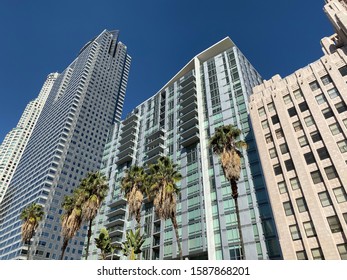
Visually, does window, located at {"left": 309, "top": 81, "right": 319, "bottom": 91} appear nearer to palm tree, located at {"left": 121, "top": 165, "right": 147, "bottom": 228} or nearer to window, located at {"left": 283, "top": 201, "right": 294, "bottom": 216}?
window, located at {"left": 283, "top": 201, "right": 294, "bottom": 216}

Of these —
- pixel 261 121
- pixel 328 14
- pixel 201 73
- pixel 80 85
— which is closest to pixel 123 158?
pixel 201 73

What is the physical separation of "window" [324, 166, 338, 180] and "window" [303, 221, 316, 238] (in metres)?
6.47

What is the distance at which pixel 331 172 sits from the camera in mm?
34500

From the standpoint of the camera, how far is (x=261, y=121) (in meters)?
45.9

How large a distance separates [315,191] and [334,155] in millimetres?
5369

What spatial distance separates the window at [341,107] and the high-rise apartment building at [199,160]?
15.5 m

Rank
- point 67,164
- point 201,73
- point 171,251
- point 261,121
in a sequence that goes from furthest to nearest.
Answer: point 67,164 < point 201,73 < point 171,251 < point 261,121

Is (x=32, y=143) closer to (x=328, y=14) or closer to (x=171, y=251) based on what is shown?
(x=171, y=251)

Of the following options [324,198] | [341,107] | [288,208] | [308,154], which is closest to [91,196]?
[288,208]

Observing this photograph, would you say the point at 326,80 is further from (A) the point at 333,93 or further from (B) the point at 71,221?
(B) the point at 71,221

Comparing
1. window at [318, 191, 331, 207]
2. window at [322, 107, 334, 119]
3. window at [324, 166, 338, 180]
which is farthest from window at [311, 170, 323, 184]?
window at [322, 107, 334, 119]

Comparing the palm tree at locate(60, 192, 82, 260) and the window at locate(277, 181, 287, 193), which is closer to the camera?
the palm tree at locate(60, 192, 82, 260)

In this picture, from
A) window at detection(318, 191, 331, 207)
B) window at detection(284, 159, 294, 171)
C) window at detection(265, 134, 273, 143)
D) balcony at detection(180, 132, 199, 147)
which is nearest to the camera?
window at detection(318, 191, 331, 207)

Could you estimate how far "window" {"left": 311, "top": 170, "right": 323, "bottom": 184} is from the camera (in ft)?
115
